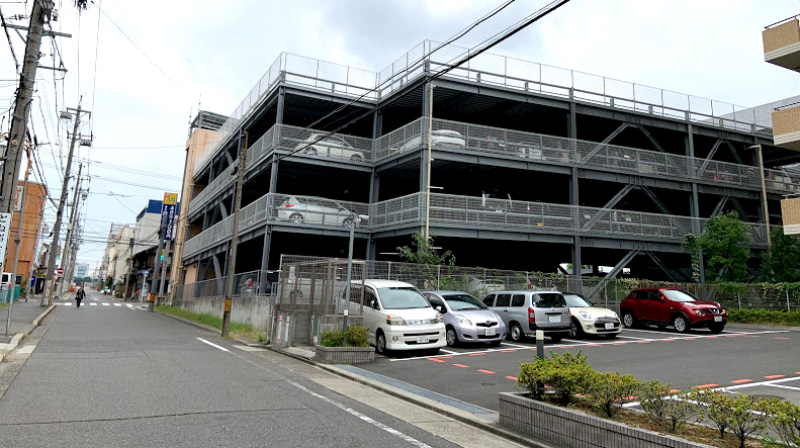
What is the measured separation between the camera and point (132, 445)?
4.82 meters

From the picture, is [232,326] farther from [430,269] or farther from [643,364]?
[643,364]

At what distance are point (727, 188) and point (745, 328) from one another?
992 cm

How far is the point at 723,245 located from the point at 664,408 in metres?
22.4

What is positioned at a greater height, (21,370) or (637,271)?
(637,271)

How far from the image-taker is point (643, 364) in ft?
33.9

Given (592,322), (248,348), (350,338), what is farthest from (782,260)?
(248,348)

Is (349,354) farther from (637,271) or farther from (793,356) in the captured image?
(637,271)

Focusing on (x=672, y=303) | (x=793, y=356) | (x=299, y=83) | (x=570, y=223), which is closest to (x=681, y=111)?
(x=570, y=223)

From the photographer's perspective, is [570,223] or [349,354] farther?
[570,223]

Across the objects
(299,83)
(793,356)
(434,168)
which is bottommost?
(793,356)

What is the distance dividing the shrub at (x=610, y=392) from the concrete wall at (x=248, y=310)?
12.2 meters

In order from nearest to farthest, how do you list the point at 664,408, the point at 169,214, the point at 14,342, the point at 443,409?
the point at 664,408 < the point at 443,409 < the point at 14,342 < the point at 169,214

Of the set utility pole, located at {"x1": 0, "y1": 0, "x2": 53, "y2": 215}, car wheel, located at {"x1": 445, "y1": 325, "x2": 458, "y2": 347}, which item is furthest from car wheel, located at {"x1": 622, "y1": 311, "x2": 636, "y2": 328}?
utility pole, located at {"x1": 0, "y1": 0, "x2": 53, "y2": 215}

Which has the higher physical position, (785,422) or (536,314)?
(536,314)
